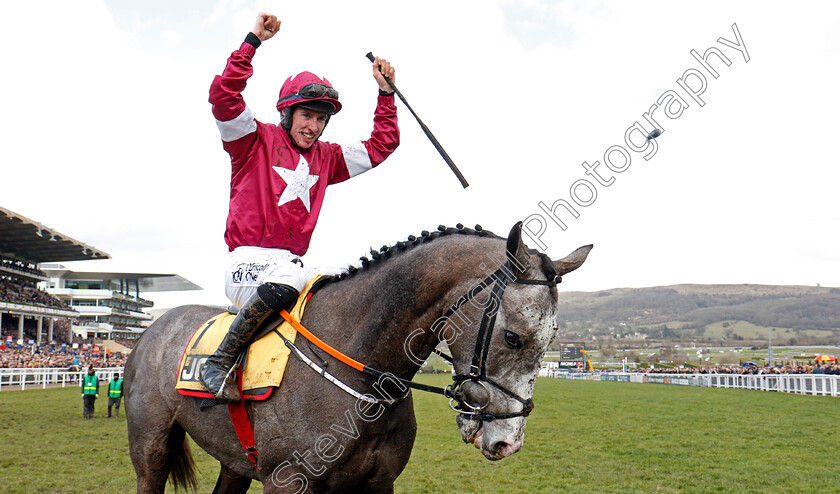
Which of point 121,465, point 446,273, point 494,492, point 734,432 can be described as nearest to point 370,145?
point 446,273

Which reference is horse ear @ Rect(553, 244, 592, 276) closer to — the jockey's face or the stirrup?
the jockey's face

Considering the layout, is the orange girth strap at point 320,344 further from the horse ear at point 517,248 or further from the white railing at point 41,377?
the white railing at point 41,377

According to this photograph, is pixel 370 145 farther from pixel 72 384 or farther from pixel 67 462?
→ pixel 72 384

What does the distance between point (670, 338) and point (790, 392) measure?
438 feet

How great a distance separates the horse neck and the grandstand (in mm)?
43708

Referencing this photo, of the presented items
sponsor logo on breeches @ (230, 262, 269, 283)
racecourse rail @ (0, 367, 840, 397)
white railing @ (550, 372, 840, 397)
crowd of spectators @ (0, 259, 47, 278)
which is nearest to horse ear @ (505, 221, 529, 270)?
sponsor logo on breeches @ (230, 262, 269, 283)

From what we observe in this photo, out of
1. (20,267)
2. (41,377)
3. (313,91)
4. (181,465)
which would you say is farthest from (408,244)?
(20,267)

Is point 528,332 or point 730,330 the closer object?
point 528,332

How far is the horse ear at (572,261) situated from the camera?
273 cm

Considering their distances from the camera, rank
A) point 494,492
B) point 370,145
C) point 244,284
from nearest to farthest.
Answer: point 244,284, point 370,145, point 494,492

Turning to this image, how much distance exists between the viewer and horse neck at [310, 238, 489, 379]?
280 centimetres

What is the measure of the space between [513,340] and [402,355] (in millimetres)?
609

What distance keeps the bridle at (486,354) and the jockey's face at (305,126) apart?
1.44 m

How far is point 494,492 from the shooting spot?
28.5ft
